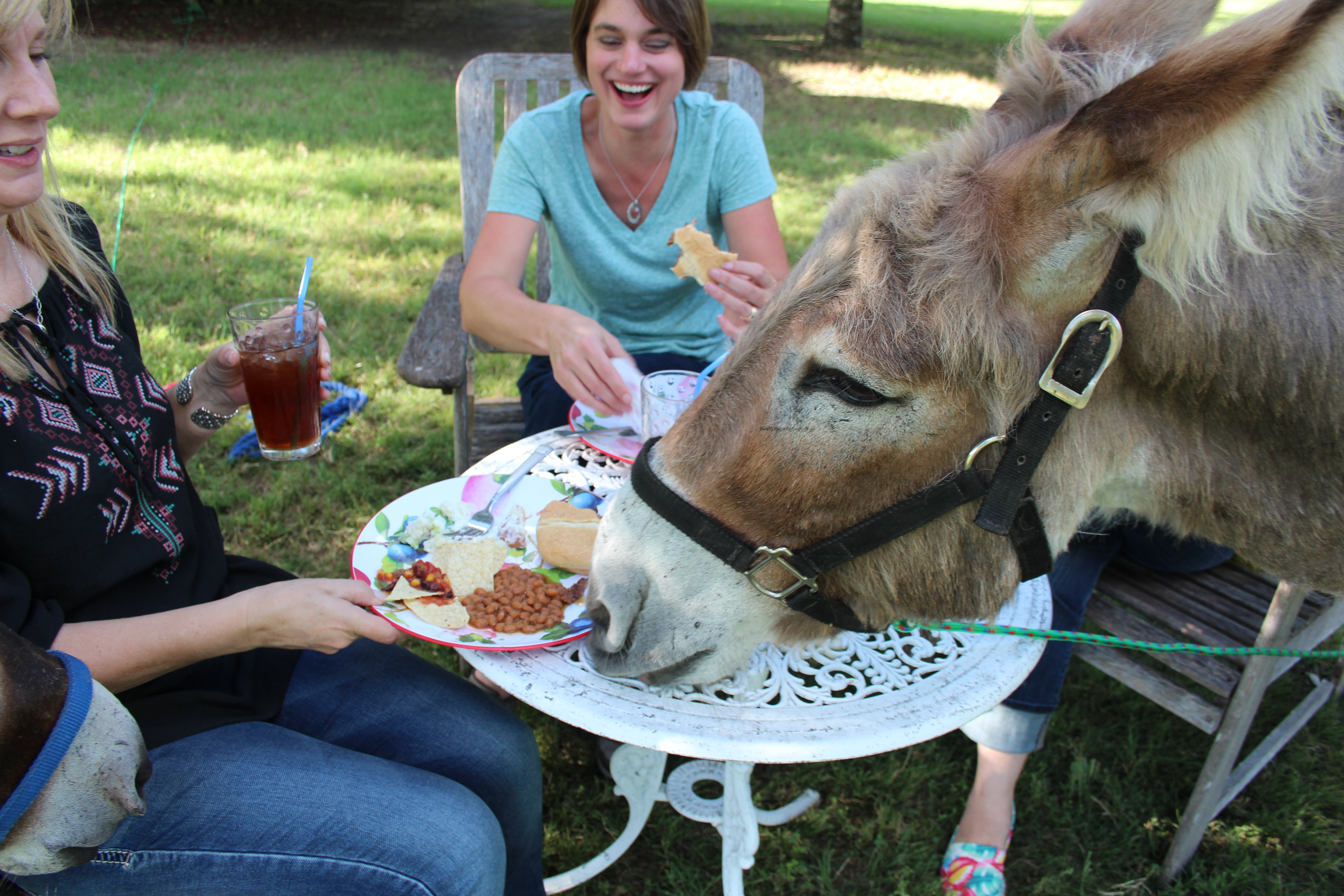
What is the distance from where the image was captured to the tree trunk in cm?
1523

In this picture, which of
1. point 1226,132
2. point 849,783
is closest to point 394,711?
point 849,783

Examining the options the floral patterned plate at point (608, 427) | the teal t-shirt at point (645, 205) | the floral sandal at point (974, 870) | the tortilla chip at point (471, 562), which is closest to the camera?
the tortilla chip at point (471, 562)

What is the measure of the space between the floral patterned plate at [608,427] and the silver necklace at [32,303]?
1.22m

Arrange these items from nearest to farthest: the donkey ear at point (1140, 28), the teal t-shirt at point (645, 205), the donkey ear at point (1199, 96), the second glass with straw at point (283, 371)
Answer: the donkey ear at point (1199, 96)
the donkey ear at point (1140, 28)
the second glass with straw at point (283, 371)
the teal t-shirt at point (645, 205)

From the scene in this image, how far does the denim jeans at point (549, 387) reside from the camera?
275 cm

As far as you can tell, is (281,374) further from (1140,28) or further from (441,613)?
(1140,28)

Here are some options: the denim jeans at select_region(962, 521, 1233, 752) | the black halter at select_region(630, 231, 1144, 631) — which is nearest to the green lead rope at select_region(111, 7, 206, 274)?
the black halter at select_region(630, 231, 1144, 631)

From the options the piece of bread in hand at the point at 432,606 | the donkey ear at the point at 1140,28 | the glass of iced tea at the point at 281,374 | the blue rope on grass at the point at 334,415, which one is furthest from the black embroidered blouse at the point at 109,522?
the blue rope on grass at the point at 334,415

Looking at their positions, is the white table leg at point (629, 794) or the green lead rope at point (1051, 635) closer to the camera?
the green lead rope at point (1051, 635)

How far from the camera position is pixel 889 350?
1.21 meters

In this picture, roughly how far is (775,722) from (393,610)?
0.76 m

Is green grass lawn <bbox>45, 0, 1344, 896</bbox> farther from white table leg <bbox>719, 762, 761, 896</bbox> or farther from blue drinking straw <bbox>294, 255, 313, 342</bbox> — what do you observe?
blue drinking straw <bbox>294, 255, 313, 342</bbox>

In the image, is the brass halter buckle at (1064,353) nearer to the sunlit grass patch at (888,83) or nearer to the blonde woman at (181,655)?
the blonde woman at (181,655)

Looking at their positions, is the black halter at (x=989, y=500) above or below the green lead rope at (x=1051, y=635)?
above
